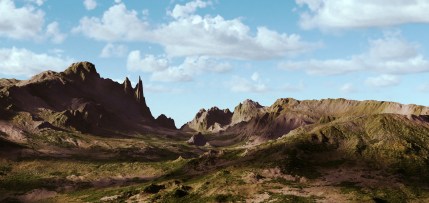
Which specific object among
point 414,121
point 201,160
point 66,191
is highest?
point 414,121

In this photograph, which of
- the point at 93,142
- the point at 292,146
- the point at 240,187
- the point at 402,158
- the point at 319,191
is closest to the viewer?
the point at 319,191

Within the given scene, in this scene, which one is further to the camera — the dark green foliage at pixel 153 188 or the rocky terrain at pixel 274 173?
the dark green foliage at pixel 153 188

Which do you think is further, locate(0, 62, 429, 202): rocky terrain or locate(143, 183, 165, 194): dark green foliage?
locate(143, 183, 165, 194): dark green foliage

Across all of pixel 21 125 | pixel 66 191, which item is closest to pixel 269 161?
pixel 66 191

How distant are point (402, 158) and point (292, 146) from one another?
22.4m

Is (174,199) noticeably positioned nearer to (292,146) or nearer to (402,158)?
(292,146)

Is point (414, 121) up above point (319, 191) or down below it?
above

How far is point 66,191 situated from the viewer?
110500mm

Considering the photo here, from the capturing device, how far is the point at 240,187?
284ft

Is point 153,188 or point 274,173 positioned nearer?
point 153,188

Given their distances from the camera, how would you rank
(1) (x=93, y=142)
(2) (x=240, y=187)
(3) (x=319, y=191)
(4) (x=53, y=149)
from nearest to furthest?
(3) (x=319, y=191) → (2) (x=240, y=187) → (4) (x=53, y=149) → (1) (x=93, y=142)

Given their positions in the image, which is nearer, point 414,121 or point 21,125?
point 414,121

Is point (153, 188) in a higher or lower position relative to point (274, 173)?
lower

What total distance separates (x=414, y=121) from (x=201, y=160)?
50.9 metres
